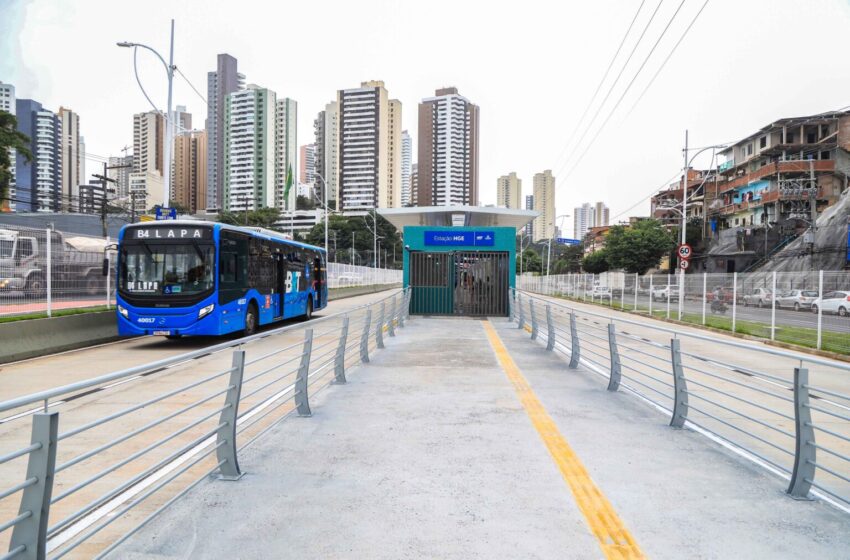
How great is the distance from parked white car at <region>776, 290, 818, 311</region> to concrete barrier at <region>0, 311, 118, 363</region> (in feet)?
67.3

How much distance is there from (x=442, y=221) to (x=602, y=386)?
712 inches

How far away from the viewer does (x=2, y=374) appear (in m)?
11.0

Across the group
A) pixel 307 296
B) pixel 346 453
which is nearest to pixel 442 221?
pixel 307 296

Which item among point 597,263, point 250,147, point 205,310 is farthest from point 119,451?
point 250,147

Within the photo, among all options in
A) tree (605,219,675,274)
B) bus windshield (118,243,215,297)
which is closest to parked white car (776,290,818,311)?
bus windshield (118,243,215,297)

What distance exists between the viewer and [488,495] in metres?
4.62

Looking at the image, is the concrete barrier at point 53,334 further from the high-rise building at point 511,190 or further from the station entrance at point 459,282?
the high-rise building at point 511,190

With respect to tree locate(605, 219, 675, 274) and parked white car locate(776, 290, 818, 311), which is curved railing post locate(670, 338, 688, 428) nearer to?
parked white car locate(776, 290, 818, 311)

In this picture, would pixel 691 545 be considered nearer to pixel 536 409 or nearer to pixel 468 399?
pixel 536 409

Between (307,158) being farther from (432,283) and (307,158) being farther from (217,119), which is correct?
(432,283)

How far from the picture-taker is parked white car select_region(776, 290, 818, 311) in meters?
19.1

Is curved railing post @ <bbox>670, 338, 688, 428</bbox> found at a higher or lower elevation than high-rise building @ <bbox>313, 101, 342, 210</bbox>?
lower

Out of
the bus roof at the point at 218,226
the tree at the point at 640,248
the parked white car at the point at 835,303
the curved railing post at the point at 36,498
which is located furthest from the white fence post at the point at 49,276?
the tree at the point at 640,248

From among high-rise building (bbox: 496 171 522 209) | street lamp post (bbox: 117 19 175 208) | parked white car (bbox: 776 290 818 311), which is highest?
high-rise building (bbox: 496 171 522 209)
